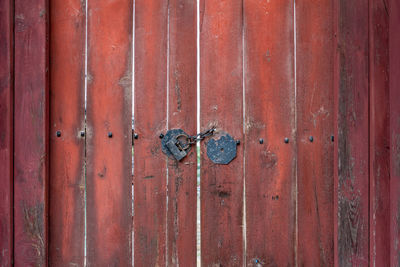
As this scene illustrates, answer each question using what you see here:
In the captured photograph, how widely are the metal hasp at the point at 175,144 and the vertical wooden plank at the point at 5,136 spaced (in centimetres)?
54

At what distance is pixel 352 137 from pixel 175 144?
2.04 ft

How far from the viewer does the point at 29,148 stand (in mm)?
1091

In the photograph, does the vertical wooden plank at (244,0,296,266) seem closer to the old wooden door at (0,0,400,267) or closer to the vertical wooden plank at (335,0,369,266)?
the old wooden door at (0,0,400,267)

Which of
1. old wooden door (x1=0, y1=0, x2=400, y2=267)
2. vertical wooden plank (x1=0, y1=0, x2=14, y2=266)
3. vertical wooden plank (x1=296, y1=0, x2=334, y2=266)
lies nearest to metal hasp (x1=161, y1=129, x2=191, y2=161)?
old wooden door (x1=0, y1=0, x2=400, y2=267)

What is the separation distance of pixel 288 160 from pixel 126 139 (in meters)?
0.61

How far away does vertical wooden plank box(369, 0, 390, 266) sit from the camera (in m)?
1.00

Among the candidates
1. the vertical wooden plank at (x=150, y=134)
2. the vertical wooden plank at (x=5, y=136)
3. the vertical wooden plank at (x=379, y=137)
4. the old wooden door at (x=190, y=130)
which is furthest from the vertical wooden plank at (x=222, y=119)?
the vertical wooden plank at (x=5, y=136)

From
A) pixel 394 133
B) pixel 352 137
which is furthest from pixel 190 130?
pixel 394 133

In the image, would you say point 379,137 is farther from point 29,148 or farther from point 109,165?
point 29,148

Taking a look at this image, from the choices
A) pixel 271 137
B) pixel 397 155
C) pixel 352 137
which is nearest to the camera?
pixel 397 155

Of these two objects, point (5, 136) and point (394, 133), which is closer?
point (394, 133)

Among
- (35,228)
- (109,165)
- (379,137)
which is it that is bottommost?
(35,228)

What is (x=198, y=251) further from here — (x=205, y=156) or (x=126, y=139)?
(x=126, y=139)

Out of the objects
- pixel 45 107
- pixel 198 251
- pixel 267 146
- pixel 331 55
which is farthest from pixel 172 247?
pixel 331 55
